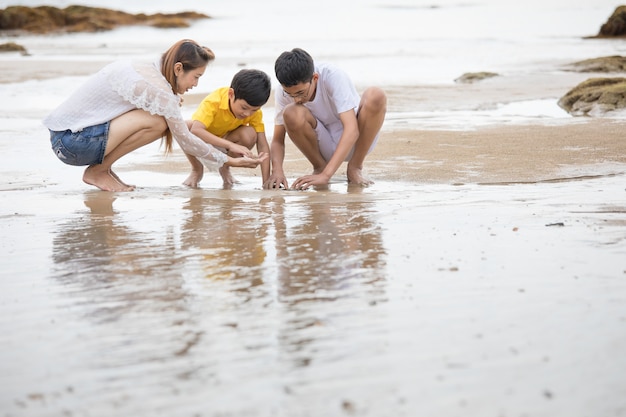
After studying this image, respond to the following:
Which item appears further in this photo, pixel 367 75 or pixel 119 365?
pixel 367 75

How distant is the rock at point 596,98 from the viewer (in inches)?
328

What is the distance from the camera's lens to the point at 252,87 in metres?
4.69

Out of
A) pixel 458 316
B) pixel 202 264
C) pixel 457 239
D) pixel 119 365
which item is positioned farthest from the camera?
pixel 457 239

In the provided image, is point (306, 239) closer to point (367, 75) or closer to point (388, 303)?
point (388, 303)

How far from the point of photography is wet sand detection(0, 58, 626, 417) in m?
1.84

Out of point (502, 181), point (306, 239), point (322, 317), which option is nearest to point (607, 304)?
point (322, 317)

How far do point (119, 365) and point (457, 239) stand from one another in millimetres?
1626

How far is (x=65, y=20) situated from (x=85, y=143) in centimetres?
3184

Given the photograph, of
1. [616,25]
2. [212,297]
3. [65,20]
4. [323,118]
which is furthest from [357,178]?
[65,20]

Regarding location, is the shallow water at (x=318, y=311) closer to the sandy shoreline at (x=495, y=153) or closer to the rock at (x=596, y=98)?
the sandy shoreline at (x=495, y=153)

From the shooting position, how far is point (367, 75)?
14.5 m

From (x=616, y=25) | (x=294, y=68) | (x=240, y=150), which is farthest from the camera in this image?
(x=616, y=25)

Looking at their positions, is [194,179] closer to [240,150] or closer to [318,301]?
[240,150]

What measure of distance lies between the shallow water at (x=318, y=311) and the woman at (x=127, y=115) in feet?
2.95
